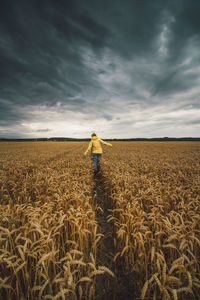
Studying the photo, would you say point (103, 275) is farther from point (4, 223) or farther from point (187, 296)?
point (4, 223)

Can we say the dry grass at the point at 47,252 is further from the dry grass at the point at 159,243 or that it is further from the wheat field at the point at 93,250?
the dry grass at the point at 159,243

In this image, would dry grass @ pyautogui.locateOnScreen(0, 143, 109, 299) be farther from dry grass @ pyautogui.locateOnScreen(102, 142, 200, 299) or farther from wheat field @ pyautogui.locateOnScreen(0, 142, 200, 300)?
dry grass @ pyautogui.locateOnScreen(102, 142, 200, 299)

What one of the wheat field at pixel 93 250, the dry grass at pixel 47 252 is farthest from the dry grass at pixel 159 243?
the dry grass at pixel 47 252

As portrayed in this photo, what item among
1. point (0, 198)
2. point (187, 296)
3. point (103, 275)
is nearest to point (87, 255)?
point (103, 275)

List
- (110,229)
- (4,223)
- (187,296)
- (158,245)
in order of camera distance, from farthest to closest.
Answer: (110,229), (4,223), (158,245), (187,296)

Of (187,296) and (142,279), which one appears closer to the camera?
(187,296)

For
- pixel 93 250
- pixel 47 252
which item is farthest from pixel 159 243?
pixel 47 252

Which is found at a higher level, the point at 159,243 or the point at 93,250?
the point at 159,243

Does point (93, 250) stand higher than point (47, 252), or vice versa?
point (47, 252)

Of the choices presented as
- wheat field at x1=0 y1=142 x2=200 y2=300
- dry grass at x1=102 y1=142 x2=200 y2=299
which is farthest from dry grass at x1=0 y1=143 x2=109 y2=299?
dry grass at x1=102 y1=142 x2=200 y2=299

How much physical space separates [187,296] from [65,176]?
18.3ft

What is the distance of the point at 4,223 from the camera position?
10.1 feet

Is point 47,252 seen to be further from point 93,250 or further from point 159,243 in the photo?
point 159,243

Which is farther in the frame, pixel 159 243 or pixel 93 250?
pixel 93 250
